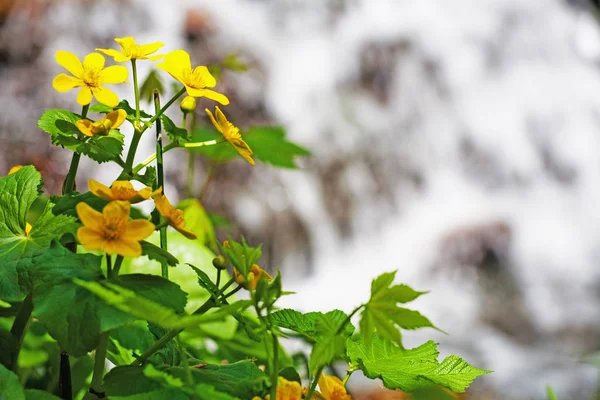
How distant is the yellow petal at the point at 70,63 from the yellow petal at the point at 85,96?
0.02 meters

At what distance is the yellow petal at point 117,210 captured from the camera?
0.43 metres

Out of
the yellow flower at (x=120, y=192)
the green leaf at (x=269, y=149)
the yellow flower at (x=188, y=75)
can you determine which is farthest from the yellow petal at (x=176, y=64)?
the green leaf at (x=269, y=149)

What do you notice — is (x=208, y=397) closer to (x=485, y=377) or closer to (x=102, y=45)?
(x=485, y=377)

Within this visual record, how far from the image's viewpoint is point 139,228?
1.40 feet

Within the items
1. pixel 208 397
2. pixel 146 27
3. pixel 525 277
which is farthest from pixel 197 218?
pixel 525 277

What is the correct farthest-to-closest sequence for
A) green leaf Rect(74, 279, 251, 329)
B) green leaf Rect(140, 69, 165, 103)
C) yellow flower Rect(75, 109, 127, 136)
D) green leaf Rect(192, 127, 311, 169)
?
1. green leaf Rect(192, 127, 311, 169)
2. green leaf Rect(140, 69, 165, 103)
3. yellow flower Rect(75, 109, 127, 136)
4. green leaf Rect(74, 279, 251, 329)

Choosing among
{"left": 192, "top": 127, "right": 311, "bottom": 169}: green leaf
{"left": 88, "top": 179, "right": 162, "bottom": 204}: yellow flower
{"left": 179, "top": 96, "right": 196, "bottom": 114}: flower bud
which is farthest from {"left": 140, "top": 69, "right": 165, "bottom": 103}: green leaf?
{"left": 88, "top": 179, "right": 162, "bottom": 204}: yellow flower

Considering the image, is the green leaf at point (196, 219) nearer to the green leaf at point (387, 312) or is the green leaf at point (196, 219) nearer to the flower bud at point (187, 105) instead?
the flower bud at point (187, 105)

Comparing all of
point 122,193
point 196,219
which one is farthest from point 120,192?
point 196,219

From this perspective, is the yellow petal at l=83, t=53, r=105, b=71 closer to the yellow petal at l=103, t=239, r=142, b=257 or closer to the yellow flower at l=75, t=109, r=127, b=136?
the yellow flower at l=75, t=109, r=127, b=136

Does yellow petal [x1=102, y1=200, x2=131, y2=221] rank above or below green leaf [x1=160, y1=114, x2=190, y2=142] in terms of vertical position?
below

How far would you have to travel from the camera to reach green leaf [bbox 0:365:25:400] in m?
0.39

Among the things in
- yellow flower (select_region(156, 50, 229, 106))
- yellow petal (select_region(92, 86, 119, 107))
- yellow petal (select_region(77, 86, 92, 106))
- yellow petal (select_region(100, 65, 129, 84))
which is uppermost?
yellow flower (select_region(156, 50, 229, 106))

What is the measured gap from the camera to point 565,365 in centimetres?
340
